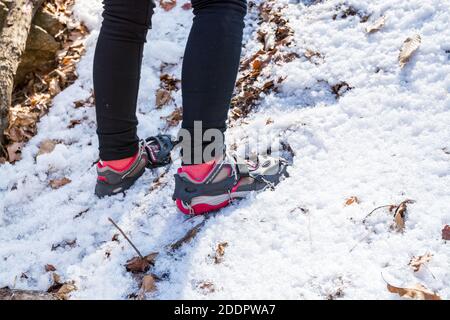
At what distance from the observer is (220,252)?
181 cm

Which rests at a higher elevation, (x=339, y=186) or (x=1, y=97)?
(x=1, y=97)

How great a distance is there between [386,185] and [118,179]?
1.27 meters

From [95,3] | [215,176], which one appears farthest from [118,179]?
[95,3]

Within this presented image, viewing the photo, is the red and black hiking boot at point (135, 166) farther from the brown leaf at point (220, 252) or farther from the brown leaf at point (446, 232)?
the brown leaf at point (446, 232)

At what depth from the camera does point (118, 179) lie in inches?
88.3

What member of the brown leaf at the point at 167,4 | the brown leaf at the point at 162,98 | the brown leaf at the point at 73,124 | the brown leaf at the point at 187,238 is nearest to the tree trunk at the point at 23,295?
the brown leaf at the point at 187,238

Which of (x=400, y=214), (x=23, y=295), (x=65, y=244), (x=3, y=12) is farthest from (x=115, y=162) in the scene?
(x=3, y=12)

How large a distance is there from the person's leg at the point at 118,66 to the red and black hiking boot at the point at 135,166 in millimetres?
160

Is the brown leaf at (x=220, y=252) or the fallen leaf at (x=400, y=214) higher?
the fallen leaf at (x=400, y=214)

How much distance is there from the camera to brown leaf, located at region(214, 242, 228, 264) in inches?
70.2

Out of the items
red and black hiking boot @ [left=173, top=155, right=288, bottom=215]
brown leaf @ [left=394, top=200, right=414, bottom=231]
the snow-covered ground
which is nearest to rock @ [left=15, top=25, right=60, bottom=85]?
the snow-covered ground

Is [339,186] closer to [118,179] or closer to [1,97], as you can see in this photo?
[118,179]

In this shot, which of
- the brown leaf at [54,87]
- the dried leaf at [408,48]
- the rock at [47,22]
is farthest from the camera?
the rock at [47,22]

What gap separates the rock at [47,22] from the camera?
11.3 feet
